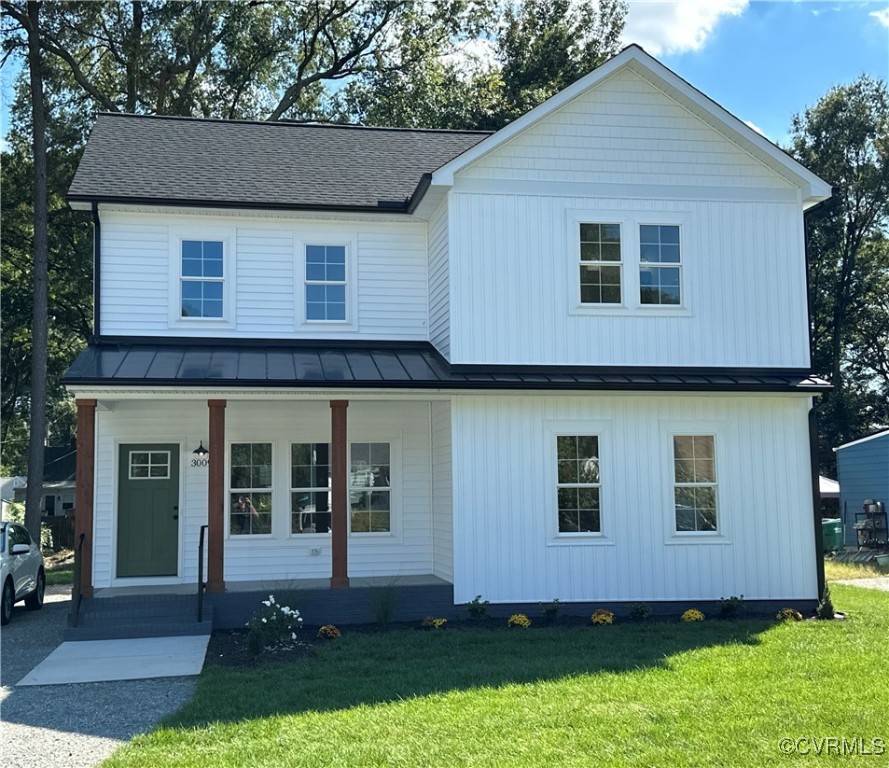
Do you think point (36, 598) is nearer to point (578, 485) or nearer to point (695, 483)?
point (578, 485)

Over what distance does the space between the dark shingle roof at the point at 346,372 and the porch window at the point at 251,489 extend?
1728 millimetres

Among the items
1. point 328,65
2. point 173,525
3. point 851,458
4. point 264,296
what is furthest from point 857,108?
point 173,525

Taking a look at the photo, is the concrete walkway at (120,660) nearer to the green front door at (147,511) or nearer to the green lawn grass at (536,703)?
the green lawn grass at (536,703)

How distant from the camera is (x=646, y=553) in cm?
1350

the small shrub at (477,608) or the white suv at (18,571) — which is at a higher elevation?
the white suv at (18,571)

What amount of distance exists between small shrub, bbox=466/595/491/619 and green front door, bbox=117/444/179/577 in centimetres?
476

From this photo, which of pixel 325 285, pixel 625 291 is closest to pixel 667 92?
pixel 625 291

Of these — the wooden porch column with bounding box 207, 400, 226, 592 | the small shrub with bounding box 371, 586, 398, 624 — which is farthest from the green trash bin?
the wooden porch column with bounding box 207, 400, 226, 592

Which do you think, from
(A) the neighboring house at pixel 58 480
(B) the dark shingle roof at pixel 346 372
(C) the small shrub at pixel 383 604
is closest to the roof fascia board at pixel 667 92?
(B) the dark shingle roof at pixel 346 372

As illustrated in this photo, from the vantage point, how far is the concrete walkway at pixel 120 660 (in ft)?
32.0

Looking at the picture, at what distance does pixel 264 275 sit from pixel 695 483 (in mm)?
7282

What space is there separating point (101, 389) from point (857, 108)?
3286 cm

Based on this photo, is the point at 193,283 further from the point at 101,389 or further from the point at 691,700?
the point at 691,700

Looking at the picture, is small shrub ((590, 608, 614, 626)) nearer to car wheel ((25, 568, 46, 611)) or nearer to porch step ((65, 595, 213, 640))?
porch step ((65, 595, 213, 640))
